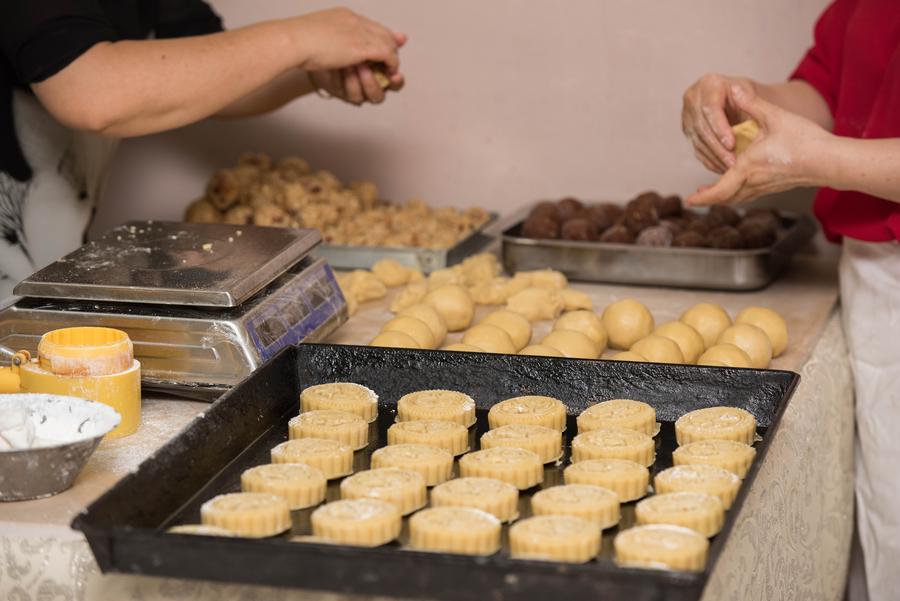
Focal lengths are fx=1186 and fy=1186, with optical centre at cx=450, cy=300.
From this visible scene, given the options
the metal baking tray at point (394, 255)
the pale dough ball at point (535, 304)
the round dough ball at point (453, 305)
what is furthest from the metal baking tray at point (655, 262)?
the round dough ball at point (453, 305)

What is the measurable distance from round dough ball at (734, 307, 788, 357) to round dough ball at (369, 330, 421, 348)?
1.92 feet

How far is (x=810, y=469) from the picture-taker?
182cm

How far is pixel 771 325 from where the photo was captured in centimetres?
202

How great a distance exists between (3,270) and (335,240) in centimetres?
71

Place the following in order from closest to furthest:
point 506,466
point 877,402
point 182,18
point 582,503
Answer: point 582,503, point 506,466, point 877,402, point 182,18

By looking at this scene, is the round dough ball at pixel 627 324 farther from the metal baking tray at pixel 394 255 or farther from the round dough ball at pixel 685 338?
the metal baking tray at pixel 394 255

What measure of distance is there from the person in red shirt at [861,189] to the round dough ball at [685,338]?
8.4 inches

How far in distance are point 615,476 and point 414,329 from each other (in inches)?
27.0

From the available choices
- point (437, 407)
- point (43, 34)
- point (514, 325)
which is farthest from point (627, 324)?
point (43, 34)

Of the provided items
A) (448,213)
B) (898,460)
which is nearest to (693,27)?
(448,213)

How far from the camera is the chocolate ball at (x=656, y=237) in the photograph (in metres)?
2.43

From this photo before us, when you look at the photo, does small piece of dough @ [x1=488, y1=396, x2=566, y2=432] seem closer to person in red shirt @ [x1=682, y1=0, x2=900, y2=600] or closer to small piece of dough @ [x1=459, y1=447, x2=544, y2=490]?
small piece of dough @ [x1=459, y1=447, x2=544, y2=490]

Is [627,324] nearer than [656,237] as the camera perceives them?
Yes

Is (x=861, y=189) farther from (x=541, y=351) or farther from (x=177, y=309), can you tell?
(x=177, y=309)
